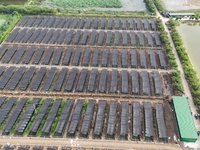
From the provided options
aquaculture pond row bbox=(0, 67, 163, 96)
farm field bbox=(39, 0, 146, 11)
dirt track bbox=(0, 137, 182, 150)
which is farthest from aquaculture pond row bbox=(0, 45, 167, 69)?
farm field bbox=(39, 0, 146, 11)

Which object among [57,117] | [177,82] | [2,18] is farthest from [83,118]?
[2,18]

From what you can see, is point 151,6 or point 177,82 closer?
point 177,82

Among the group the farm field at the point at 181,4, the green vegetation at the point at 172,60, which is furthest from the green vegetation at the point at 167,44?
the farm field at the point at 181,4

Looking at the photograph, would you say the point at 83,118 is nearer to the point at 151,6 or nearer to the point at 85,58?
the point at 85,58

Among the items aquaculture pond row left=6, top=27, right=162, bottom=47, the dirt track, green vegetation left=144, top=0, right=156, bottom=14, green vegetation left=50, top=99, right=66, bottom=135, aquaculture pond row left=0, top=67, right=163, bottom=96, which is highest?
green vegetation left=144, top=0, right=156, bottom=14

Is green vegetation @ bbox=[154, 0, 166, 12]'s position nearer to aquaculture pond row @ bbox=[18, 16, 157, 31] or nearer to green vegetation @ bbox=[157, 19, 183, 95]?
aquaculture pond row @ bbox=[18, 16, 157, 31]

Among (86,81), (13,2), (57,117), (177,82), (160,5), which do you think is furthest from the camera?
(13,2)
